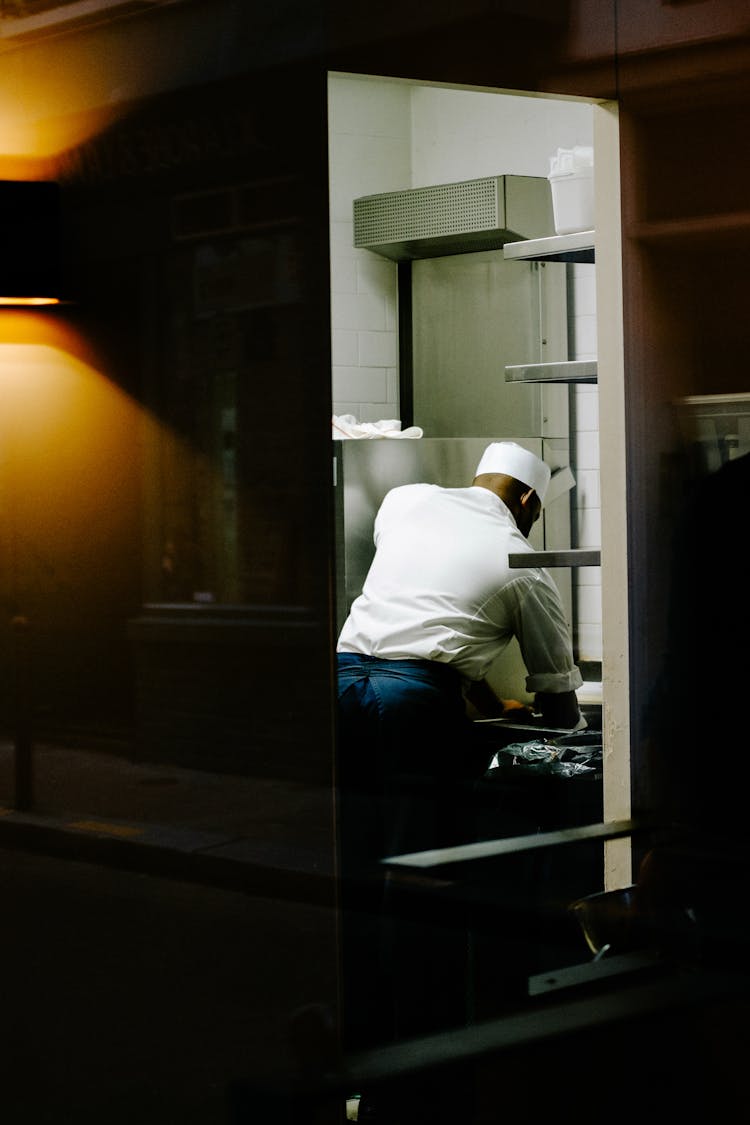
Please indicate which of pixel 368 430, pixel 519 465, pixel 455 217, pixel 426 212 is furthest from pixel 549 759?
pixel 426 212

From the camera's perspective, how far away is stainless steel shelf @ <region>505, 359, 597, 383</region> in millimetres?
3271

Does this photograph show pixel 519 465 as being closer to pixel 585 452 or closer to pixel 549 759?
pixel 549 759

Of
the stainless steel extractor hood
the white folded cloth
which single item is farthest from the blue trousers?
the stainless steel extractor hood

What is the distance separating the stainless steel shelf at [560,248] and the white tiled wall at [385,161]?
6.94 feet

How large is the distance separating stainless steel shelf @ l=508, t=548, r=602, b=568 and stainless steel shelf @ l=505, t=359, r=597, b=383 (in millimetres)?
399

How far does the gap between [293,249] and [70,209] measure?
5.47 feet

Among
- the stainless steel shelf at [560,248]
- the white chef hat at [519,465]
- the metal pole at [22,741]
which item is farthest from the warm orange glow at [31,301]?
the white chef hat at [519,465]

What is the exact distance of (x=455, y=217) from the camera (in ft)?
17.5

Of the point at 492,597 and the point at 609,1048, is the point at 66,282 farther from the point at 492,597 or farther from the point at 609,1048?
the point at 609,1048

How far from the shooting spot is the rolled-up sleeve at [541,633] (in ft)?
12.1

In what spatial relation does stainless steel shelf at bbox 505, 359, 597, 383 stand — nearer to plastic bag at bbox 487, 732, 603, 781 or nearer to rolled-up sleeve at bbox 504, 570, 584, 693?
rolled-up sleeve at bbox 504, 570, 584, 693

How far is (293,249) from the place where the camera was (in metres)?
5.09

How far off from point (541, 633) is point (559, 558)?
1.82 feet

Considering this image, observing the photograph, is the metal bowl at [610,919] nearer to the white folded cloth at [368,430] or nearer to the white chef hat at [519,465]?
the white chef hat at [519,465]
